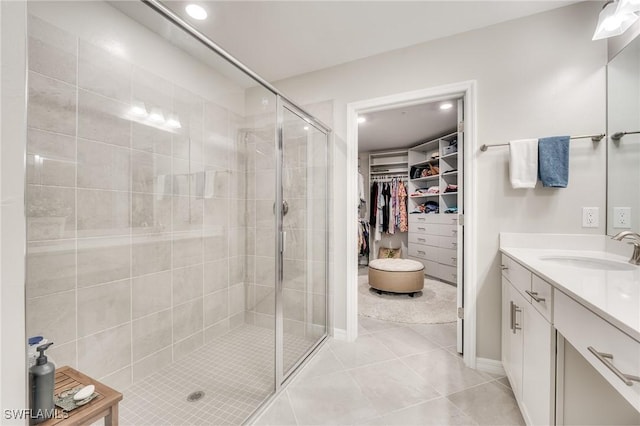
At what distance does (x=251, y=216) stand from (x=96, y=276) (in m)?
1.01

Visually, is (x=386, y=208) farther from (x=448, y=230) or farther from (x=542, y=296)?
(x=542, y=296)

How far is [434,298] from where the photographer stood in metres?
3.44

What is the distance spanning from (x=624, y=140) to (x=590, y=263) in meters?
0.76

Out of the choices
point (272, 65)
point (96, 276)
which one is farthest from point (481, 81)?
point (96, 276)

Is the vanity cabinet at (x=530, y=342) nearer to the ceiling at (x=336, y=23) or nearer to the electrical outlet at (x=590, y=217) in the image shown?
the electrical outlet at (x=590, y=217)

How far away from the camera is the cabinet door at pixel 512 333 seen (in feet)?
4.67

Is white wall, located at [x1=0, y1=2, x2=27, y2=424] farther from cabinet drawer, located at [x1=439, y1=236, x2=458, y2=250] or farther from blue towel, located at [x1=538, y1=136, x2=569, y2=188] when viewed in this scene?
cabinet drawer, located at [x1=439, y1=236, x2=458, y2=250]

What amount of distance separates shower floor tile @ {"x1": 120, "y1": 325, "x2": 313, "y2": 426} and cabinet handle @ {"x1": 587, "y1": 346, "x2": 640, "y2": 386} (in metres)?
1.53

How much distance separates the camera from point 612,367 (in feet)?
2.26

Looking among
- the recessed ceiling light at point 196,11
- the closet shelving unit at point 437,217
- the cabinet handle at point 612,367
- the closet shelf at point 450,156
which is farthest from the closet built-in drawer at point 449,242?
the recessed ceiling light at point 196,11

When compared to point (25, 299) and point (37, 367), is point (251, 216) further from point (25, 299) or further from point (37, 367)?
point (25, 299)

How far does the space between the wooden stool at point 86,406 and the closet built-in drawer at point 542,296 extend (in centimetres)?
164

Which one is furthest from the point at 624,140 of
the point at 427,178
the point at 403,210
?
the point at 403,210

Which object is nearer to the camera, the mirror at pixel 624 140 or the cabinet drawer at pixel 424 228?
the mirror at pixel 624 140
